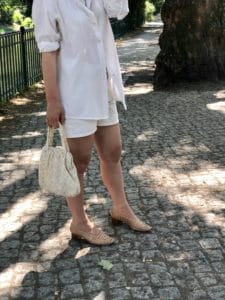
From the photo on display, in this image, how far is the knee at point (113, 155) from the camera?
3.89 metres

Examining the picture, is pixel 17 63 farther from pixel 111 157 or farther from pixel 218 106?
pixel 111 157

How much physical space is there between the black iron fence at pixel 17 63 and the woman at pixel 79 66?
646cm

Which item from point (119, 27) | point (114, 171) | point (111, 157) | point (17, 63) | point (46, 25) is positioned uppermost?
point (46, 25)

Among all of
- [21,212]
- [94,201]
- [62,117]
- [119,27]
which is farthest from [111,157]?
[119,27]

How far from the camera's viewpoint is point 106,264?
3654mm

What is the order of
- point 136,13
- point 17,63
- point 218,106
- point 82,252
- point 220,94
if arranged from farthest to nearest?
point 136,13 < point 17,63 < point 220,94 < point 218,106 < point 82,252

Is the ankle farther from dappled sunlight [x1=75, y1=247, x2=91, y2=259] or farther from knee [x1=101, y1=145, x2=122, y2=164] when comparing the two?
knee [x1=101, y1=145, x2=122, y2=164]

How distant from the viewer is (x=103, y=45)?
353 cm

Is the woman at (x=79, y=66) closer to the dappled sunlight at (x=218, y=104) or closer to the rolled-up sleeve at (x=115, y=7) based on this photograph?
the rolled-up sleeve at (x=115, y=7)

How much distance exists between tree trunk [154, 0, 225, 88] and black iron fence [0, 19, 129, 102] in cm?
278

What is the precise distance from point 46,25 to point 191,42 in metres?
7.49

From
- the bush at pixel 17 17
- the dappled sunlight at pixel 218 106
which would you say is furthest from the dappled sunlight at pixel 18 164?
the bush at pixel 17 17

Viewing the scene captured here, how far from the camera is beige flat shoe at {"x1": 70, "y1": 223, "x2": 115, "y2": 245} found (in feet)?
12.9

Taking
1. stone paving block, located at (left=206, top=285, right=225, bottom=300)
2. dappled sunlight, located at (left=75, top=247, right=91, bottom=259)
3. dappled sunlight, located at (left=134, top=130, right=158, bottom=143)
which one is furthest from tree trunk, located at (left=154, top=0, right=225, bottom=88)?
stone paving block, located at (left=206, top=285, right=225, bottom=300)
